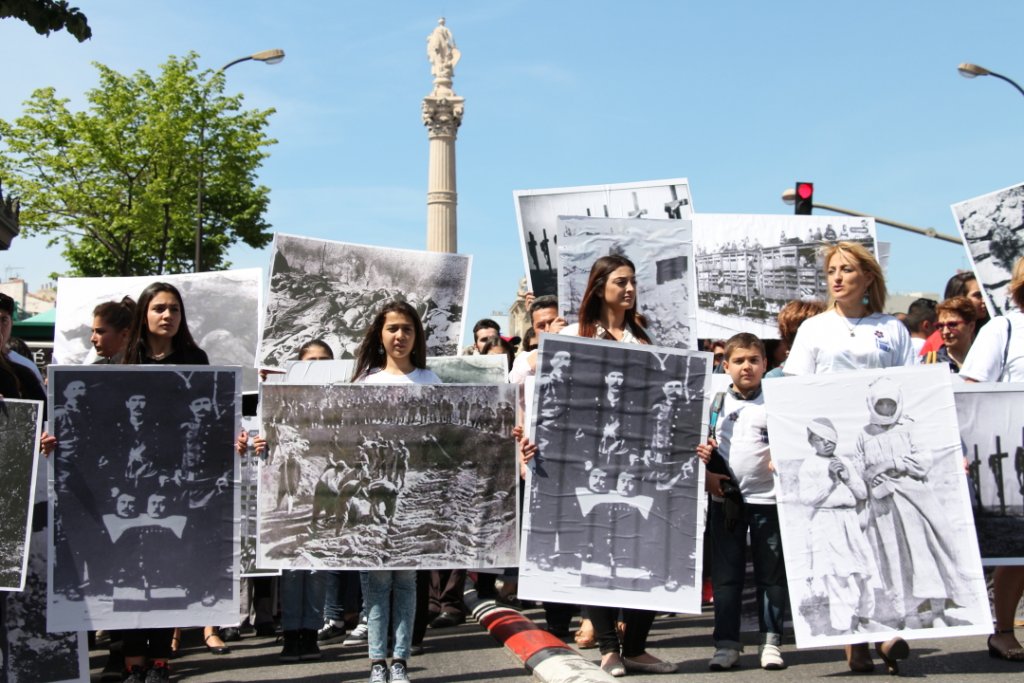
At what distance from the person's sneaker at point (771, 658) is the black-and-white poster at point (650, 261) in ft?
8.76

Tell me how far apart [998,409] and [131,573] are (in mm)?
4342

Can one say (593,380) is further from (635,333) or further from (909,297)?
(909,297)

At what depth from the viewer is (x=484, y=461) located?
21.1 feet

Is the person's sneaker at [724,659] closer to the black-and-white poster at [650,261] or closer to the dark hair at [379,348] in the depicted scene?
the dark hair at [379,348]

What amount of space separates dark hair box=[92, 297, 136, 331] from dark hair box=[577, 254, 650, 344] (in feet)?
8.55

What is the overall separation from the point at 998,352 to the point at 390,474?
3.17 m

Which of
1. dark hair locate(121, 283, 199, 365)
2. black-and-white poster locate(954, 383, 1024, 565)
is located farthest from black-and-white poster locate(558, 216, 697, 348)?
dark hair locate(121, 283, 199, 365)

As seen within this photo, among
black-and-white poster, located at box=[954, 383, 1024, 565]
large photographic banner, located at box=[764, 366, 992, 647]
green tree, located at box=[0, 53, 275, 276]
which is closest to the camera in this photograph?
large photographic banner, located at box=[764, 366, 992, 647]

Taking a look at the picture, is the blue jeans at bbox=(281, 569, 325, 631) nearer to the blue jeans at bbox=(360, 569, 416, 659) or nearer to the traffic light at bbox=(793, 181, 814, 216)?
the blue jeans at bbox=(360, 569, 416, 659)

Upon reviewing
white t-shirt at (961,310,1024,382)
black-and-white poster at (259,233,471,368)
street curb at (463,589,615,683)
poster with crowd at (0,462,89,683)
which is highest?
black-and-white poster at (259,233,471,368)

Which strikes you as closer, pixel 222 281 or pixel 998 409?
pixel 998 409

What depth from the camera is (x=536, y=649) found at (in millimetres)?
6871

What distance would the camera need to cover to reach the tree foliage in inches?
364

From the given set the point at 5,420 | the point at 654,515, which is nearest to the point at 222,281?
the point at 5,420
